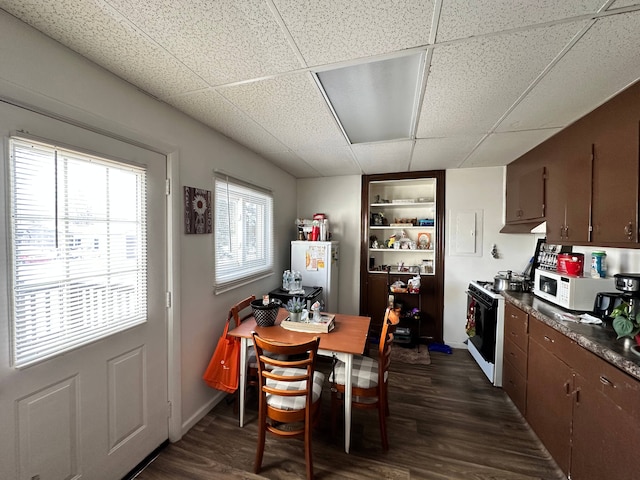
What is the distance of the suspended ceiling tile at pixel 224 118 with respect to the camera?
168 cm

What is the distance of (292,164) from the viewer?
3.23m

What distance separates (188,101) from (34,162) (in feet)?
2.98

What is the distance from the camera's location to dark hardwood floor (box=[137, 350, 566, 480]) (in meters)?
1.61

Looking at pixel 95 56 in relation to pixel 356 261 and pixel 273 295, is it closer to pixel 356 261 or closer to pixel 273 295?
pixel 273 295

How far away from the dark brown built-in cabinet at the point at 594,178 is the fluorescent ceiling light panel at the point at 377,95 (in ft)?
3.84

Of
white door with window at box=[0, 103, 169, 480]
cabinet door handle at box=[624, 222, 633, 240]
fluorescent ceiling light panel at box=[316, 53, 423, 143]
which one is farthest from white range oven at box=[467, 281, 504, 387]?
white door with window at box=[0, 103, 169, 480]

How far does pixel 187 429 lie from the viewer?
1.92 meters

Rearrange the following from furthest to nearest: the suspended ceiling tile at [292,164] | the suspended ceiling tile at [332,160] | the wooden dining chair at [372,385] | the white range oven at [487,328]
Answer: the suspended ceiling tile at [292,164] < the suspended ceiling tile at [332,160] < the white range oven at [487,328] < the wooden dining chair at [372,385]

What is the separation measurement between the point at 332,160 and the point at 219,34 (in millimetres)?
2024

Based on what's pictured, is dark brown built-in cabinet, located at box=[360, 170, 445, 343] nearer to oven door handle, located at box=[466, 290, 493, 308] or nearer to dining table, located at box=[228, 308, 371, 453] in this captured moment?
oven door handle, located at box=[466, 290, 493, 308]

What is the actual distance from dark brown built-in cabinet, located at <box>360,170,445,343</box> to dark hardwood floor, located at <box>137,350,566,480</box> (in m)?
1.31

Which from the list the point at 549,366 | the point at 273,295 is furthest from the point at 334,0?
the point at 273,295

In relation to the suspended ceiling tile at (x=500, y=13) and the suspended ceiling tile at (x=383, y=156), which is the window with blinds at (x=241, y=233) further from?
the suspended ceiling tile at (x=500, y=13)

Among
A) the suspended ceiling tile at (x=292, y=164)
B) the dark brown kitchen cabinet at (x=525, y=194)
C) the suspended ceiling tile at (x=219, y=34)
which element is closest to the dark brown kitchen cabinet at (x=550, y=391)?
the dark brown kitchen cabinet at (x=525, y=194)
